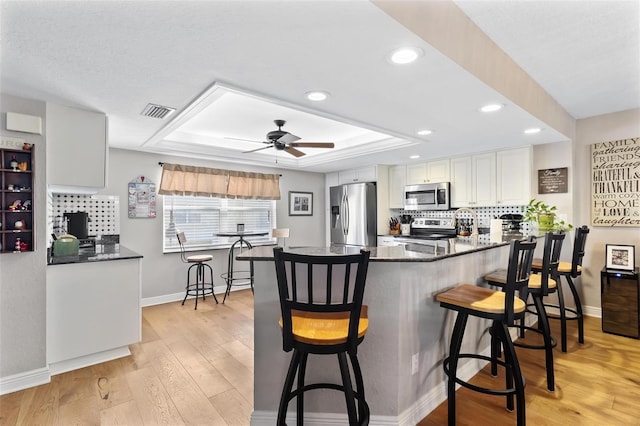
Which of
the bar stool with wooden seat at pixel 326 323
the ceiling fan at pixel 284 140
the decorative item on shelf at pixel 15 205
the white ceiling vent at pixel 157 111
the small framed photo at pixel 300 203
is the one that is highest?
the white ceiling vent at pixel 157 111

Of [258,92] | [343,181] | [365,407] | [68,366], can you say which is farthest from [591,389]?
[343,181]

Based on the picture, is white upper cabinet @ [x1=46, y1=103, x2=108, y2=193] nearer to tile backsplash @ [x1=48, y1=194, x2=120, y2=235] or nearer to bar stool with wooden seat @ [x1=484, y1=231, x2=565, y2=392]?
tile backsplash @ [x1=48, y1=194, x2=120, y2=235]

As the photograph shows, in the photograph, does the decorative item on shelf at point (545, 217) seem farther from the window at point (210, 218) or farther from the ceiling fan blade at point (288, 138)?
the window at point (210, 218)

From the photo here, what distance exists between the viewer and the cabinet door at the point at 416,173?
5.15 metres

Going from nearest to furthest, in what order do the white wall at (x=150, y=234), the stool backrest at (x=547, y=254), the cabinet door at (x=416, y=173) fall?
the stool backrest at (x=547, y=254), the white wall at (x=150, y=234), the cabinet door at (x=416, y=173)

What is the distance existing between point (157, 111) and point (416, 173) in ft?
12.9

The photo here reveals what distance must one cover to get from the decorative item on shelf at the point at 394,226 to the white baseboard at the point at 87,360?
4.19 meters

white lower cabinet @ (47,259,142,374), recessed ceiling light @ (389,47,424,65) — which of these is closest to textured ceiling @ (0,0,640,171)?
recessed ceiling light @ (389,47,424,65)

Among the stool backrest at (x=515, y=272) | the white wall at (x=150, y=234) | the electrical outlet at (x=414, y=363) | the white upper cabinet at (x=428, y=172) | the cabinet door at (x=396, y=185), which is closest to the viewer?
the stool backrest at (x=515, y=272)

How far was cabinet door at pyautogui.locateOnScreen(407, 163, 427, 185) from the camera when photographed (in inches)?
203

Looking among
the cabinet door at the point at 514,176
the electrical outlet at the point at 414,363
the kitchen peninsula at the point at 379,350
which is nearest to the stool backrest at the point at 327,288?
the kitchen peninsula at the point at 379,350

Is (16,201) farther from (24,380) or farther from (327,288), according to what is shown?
(327,288)

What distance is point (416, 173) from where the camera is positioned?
5.25m

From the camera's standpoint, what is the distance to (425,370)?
6.67ft
